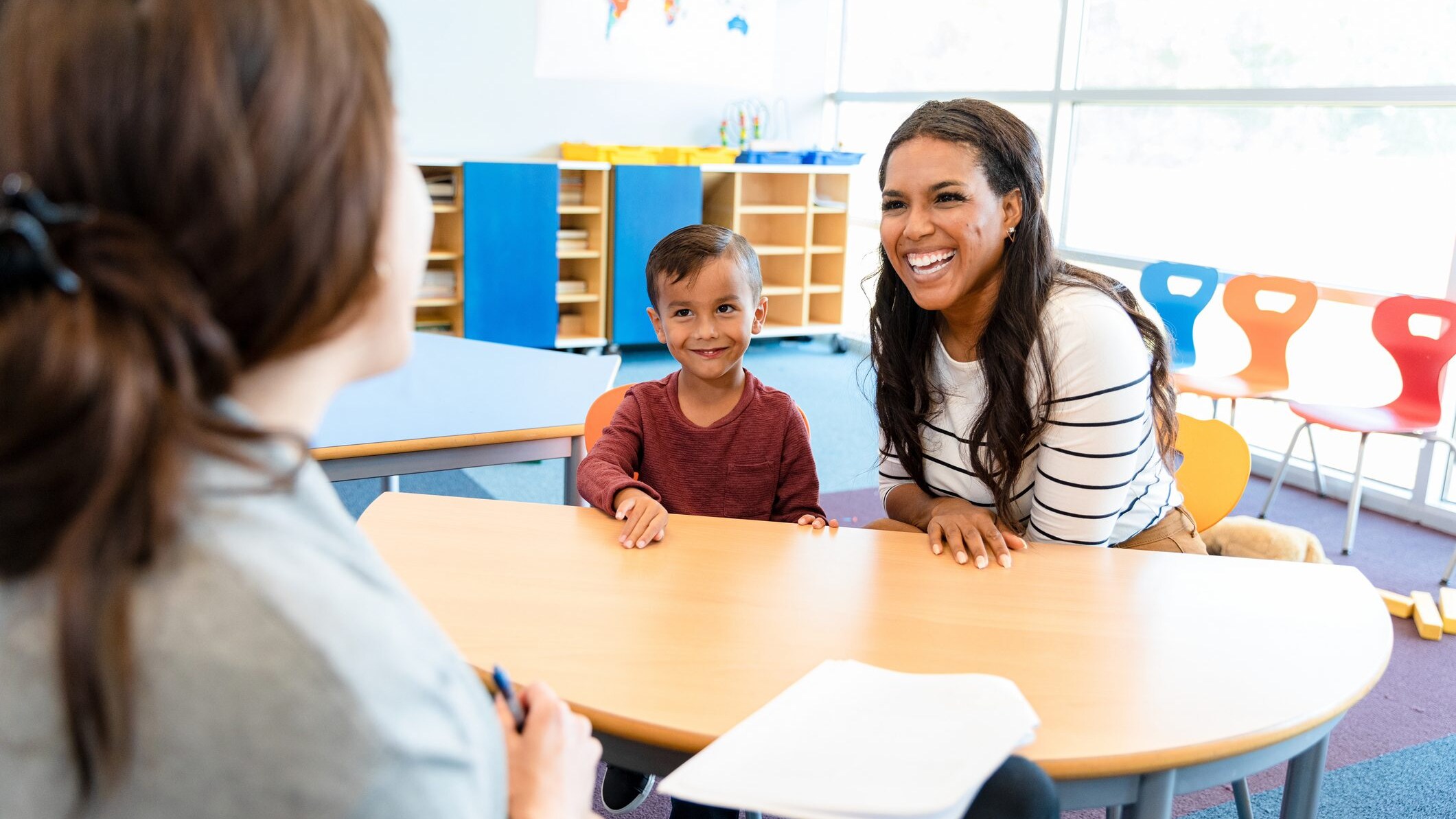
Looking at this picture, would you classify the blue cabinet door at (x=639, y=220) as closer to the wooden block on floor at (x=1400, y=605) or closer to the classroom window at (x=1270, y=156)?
the classroom window at (x=1270, y=156)

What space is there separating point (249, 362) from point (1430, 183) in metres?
4.25

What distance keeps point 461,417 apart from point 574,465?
25cm

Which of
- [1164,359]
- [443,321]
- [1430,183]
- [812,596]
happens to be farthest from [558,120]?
[812,596]

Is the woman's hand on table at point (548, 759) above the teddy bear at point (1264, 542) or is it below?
above

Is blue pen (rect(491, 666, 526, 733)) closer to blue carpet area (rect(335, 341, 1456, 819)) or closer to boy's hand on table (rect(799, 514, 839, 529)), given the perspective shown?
boy's hand on table (rect(799, 514, 839, 529))

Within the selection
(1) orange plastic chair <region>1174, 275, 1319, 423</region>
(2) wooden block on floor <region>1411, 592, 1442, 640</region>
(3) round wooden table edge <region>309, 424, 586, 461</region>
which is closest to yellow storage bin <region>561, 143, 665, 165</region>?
(1) orange plastic chair <region>1174, 275, 1319, 423</region>

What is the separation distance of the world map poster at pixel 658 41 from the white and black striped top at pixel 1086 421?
4.92 meters

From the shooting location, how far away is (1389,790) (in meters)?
2.21

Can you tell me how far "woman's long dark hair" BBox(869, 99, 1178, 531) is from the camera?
173cm

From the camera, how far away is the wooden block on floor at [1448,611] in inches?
117

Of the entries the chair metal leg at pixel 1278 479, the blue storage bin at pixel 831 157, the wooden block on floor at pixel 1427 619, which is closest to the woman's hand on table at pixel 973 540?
the wooden block on floor at pixel 1427 619

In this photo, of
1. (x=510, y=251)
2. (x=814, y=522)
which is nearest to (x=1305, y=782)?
(x=814, y=522)

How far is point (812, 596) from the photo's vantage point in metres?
1.35

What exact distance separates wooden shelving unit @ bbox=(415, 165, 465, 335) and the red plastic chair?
3821 mm
